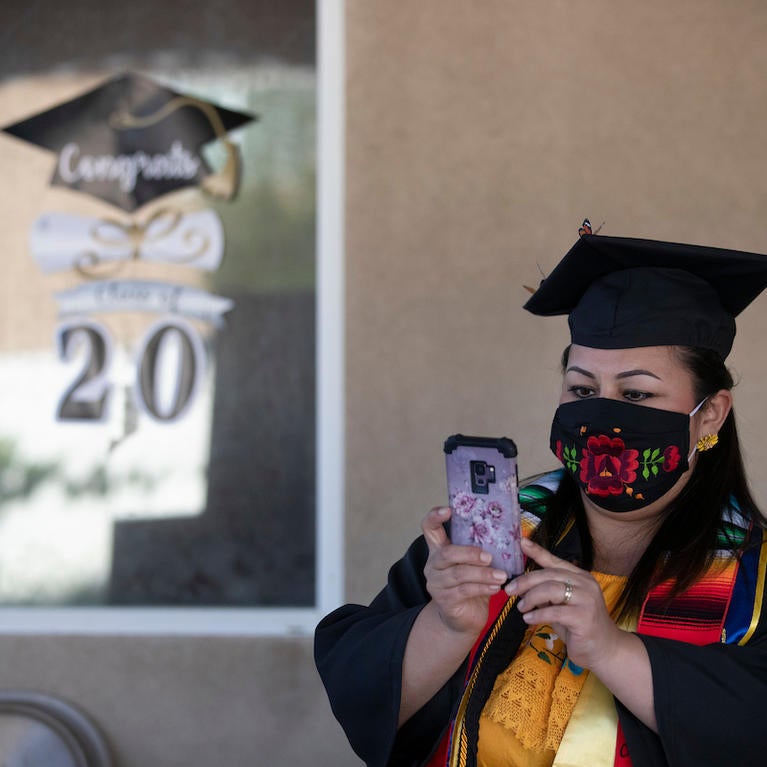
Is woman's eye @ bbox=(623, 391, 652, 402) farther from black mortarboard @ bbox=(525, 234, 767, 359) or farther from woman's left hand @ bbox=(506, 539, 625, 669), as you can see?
woman's left hand @ bbox=(506, 539, 625, 669)

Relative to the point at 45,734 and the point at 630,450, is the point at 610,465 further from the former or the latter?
the point at 45,734

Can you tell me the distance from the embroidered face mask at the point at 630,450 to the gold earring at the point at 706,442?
49mm

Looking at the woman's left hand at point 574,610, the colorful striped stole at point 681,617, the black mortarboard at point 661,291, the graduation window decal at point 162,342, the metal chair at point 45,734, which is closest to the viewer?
the woman's left hand at point 574,610

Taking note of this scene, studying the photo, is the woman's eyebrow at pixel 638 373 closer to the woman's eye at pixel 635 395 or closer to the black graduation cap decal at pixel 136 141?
the woman's eye at pixel 635 395

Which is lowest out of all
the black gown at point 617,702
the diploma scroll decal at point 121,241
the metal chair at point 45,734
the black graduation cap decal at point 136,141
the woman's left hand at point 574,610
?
the metal chair at point 45,734

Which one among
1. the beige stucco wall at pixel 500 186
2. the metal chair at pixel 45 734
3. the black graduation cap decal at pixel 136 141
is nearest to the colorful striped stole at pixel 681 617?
the beige stucco wall at pixel 500 186

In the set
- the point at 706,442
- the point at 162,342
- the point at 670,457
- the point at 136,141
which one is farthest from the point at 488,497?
the point at 136,141

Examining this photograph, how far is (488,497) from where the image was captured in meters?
Answer: 1.67

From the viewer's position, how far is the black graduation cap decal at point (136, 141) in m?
3.54

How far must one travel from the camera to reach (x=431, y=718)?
1921 millimetres

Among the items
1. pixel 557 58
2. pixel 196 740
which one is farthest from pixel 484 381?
pixel 196 740

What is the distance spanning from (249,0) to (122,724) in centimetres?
273

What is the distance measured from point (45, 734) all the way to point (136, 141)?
7.17 ft

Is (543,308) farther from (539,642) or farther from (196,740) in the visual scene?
(196,740)
